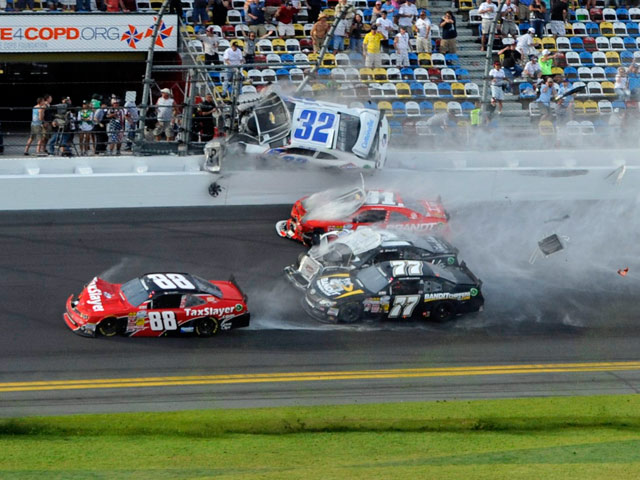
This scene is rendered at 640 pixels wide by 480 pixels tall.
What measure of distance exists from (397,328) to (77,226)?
7672 millimetres

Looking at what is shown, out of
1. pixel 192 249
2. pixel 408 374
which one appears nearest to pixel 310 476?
pixel 408 374

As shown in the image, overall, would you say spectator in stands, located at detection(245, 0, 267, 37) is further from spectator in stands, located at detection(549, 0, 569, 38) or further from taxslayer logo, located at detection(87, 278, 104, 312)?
taxslayer logo, located at detection(87, 278, 104, 312)

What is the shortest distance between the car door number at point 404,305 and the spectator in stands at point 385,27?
484 inches

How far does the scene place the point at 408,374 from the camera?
15750mm

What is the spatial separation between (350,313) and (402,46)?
1229 cm

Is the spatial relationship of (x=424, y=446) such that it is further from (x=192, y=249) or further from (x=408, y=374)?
(x=192, y=249)

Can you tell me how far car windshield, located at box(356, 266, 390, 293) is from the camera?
17422 millimetres

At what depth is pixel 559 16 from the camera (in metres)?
31.4

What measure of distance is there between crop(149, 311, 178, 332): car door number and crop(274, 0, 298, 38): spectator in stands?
14.2 metres

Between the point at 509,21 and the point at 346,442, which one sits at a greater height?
the point at 509,21

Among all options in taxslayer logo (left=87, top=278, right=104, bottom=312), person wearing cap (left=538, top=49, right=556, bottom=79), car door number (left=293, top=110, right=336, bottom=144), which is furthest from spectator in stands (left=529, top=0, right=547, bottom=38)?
taxslayer logo (left=87, top=278, right=104, bottom=312)

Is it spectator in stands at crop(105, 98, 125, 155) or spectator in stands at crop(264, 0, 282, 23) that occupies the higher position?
spectator in stands at crop(264, 0, 282, 23)

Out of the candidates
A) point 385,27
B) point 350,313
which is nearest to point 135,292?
point 350,313

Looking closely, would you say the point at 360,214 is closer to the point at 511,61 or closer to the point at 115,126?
the point at 115,126
